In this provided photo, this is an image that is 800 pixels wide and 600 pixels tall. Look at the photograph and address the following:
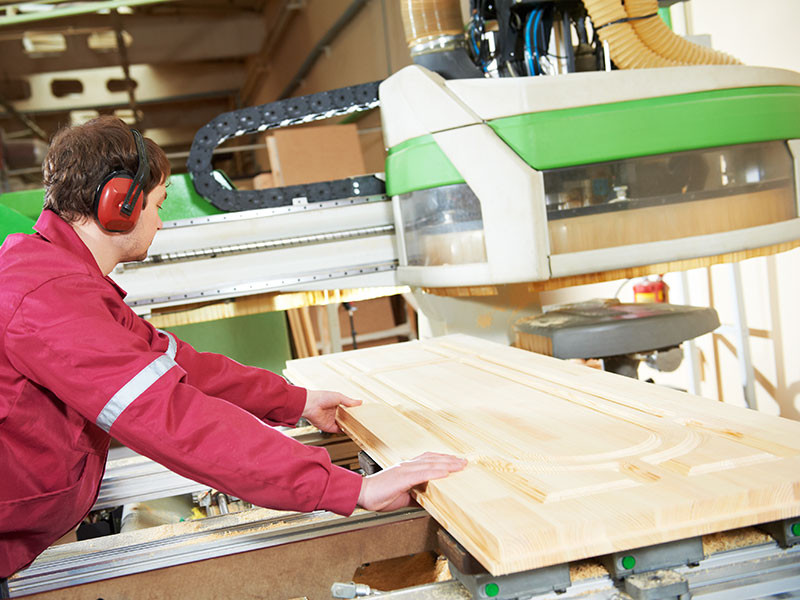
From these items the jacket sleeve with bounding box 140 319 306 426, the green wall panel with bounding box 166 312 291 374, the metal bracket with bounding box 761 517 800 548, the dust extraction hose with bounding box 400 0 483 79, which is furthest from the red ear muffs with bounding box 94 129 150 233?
the green wall panel with bounding box 166 312 291 374

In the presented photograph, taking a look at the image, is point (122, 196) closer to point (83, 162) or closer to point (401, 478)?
point (83, 162)

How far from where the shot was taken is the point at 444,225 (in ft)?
6.51

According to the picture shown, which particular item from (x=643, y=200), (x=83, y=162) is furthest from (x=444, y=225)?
(x=83, y=162)

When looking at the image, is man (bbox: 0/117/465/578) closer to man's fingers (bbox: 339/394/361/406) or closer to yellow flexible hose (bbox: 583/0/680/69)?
man's fingers (bbox: 339/394/361/406)

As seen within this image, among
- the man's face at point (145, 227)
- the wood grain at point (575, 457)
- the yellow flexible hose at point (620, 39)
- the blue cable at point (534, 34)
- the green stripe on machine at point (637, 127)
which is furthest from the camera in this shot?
the blue cable at point (534, 34)

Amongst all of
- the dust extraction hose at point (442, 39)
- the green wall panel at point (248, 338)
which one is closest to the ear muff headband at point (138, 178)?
the dust extraction hose at point (442, 39)

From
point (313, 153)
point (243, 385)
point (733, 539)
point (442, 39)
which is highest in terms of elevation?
point (442, 39)

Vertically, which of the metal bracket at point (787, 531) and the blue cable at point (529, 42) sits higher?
the blue cable at point (529, 42)

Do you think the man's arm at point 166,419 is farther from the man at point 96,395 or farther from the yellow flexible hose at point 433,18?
the yellow flexible hose at point 433,18

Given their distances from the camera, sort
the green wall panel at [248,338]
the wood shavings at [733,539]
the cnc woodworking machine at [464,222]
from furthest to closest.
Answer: the green wall panel at [248,338] < the cnc woodworking machine at [464,222] < the wood shavings at [733,539]

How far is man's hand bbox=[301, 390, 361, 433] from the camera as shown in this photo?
153 cm

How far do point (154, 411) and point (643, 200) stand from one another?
1.31 meters

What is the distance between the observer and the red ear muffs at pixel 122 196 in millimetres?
1123

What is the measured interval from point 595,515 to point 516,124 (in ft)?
3.85
